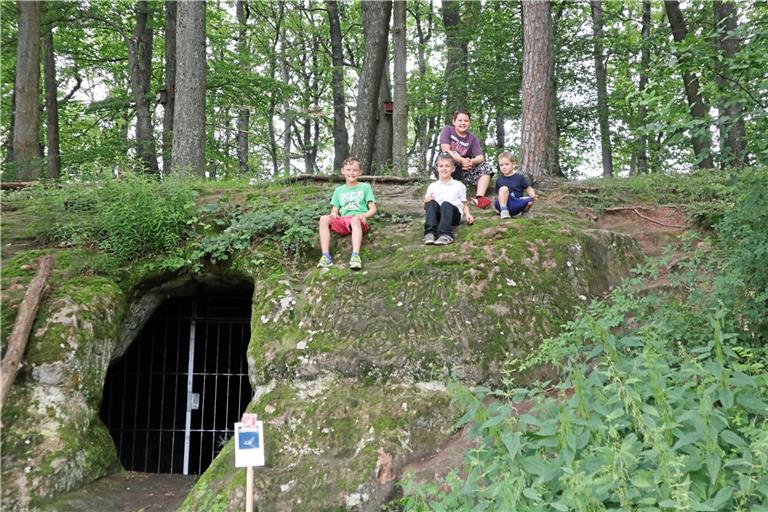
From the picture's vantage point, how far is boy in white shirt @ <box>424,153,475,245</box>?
222 inches

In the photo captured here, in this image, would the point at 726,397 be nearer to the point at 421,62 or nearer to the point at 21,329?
the point at 21,329

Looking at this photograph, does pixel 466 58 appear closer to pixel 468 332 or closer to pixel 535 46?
pixel 535 46

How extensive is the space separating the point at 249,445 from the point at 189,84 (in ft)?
22.8

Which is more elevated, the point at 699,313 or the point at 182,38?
the point at 182,38

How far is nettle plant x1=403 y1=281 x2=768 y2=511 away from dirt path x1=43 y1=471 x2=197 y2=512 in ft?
8.91

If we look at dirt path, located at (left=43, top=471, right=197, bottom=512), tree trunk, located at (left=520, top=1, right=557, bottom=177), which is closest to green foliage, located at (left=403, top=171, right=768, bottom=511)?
Result: dirt path, located at (left=43, top=471, right=197, bottom=512)

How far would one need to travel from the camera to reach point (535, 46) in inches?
307

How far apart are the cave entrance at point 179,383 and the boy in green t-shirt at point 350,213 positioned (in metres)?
1.91

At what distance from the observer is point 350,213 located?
586 cm

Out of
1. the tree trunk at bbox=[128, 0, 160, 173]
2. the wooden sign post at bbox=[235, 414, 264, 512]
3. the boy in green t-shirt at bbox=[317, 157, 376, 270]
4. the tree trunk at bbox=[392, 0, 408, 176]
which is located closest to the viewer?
the wooden sign post at bbox=[235, 414, 264, 512]

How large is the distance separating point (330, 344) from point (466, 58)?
418 inches

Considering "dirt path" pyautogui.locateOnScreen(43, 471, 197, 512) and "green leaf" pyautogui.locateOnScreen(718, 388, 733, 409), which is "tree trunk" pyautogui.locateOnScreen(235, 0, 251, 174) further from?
"green leaf" pyautogui.locateOnScreen(718, 388, 733, 409)

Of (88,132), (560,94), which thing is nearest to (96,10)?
(88,132)

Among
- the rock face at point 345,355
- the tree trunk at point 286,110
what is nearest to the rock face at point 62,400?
the rock face at point 345,355
